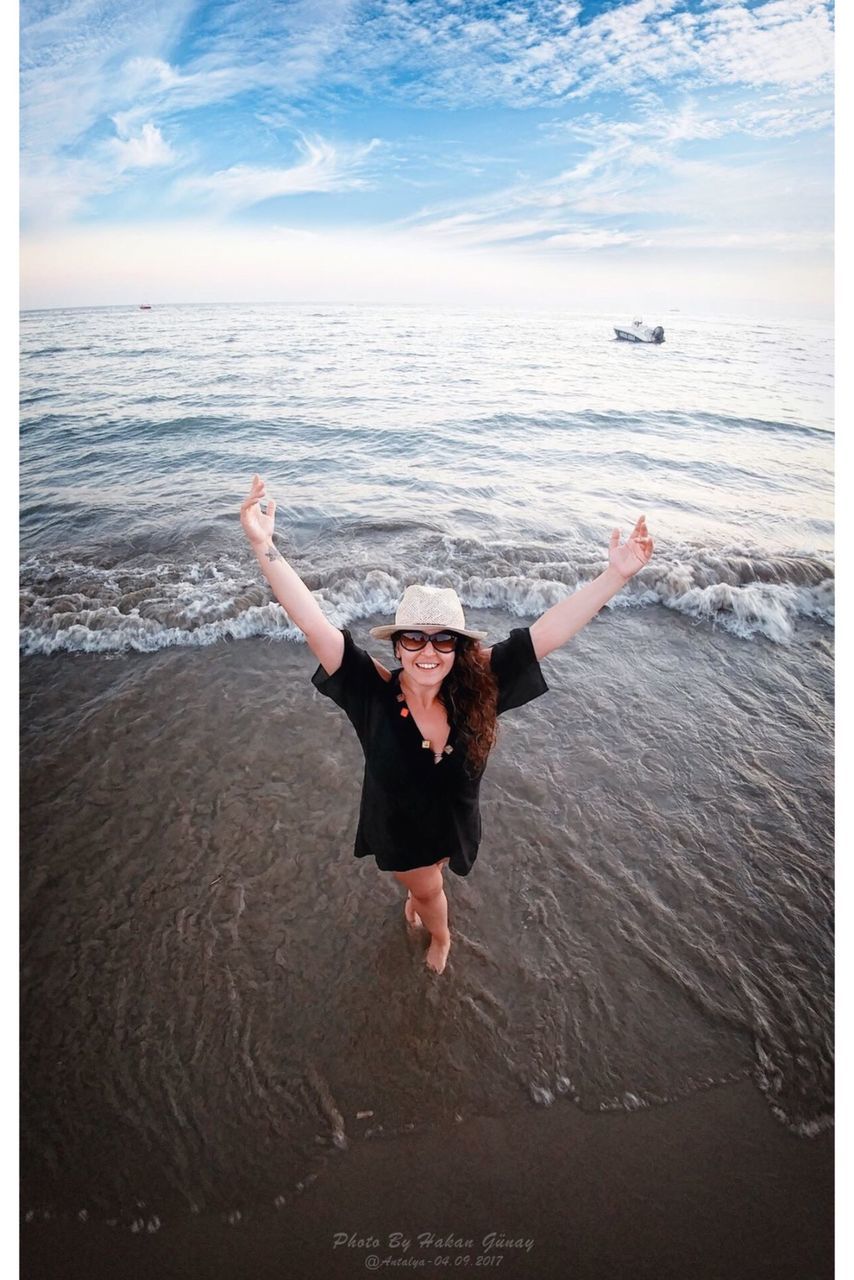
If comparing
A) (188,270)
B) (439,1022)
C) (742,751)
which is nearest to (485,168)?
(188,270)

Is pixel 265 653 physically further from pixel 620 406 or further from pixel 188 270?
pixel 188 270

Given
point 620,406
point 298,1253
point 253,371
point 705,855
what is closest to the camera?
point 298,1253

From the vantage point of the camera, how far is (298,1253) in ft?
6.17

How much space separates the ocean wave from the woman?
313 centimetres

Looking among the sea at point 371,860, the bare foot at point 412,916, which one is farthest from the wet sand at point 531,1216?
the bare foot at point 412,916

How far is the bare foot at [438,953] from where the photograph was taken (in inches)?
102

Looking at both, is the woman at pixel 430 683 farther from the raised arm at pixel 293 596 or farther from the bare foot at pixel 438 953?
the bare foot at pixel 438 953

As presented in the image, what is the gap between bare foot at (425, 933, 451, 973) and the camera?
8.48 feet

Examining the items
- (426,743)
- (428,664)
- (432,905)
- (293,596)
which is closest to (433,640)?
(428,664)

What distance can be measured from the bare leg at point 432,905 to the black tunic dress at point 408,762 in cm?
16

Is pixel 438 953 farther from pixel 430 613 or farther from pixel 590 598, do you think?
pixel 590 598

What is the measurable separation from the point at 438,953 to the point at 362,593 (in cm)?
378

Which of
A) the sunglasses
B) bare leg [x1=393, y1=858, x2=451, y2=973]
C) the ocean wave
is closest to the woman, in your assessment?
the sunglasses
